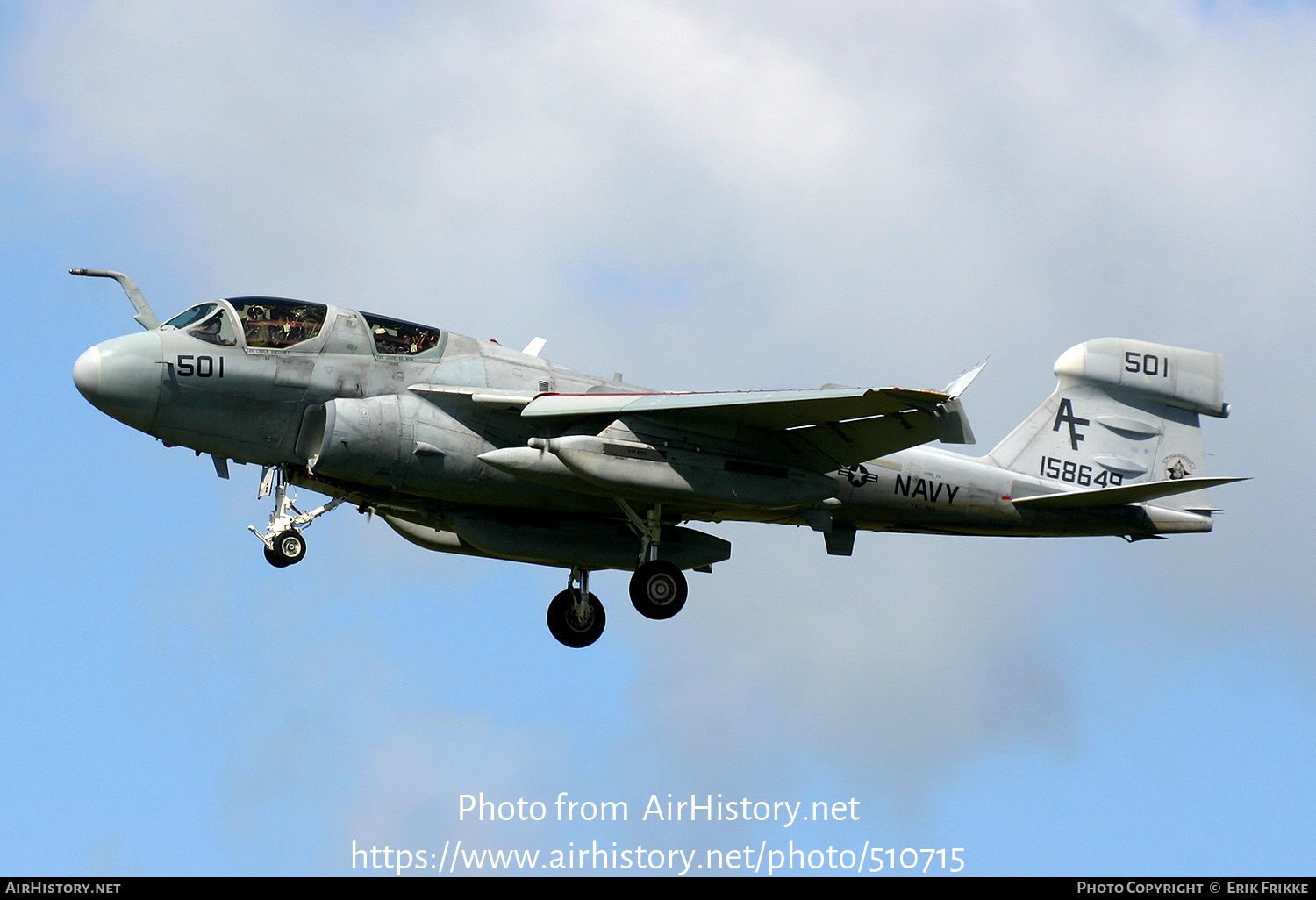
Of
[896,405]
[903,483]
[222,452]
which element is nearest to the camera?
[896,405]

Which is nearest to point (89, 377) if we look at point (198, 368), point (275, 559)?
point (198, 368)

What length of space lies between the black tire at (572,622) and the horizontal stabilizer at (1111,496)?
19.7 feet

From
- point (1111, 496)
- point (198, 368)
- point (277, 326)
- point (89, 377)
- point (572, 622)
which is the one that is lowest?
point (572, 622)

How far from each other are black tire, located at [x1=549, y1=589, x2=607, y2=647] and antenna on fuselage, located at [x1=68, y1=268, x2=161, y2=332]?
21.5 feet

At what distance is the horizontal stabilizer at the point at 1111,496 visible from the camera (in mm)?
20094

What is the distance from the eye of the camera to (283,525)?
20000mm

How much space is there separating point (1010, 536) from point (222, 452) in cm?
1094

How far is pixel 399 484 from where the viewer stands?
64.9 feet

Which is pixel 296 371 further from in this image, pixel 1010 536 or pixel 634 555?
pixel 1010 536

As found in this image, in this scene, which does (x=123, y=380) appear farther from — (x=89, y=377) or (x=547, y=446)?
(x=547, y=446)

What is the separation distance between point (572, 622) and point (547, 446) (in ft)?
12.2

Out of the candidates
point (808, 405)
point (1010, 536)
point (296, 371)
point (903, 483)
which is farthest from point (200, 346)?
point (1010, 536)

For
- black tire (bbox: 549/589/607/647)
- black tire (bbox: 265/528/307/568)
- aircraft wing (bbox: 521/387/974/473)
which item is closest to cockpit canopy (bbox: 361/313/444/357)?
aircraft wing (bbox: 521/387/974/473)

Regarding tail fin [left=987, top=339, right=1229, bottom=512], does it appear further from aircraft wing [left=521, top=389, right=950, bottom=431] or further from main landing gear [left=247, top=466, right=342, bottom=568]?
main landing gear [left=247, top=466, right=342, bottom=568]
